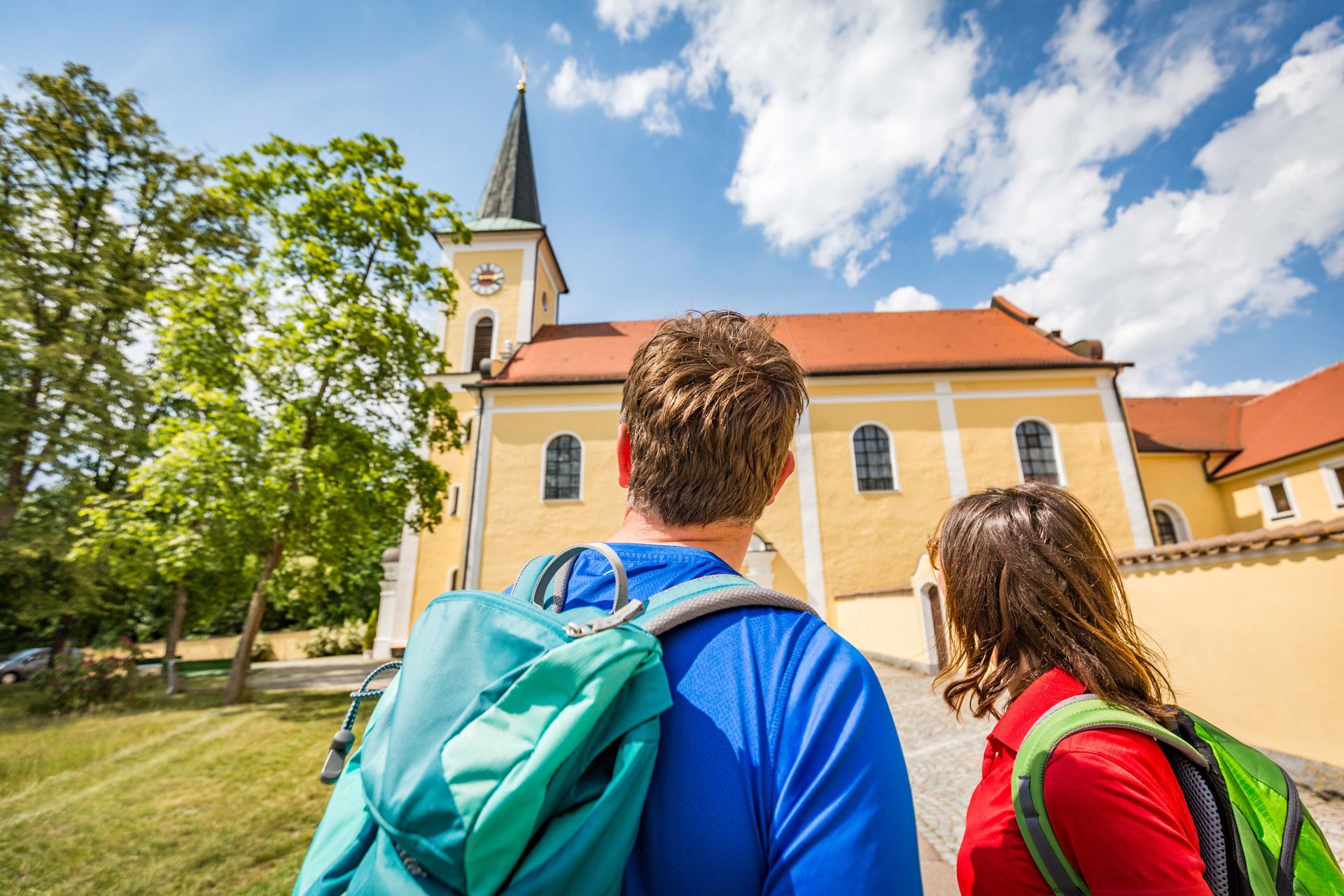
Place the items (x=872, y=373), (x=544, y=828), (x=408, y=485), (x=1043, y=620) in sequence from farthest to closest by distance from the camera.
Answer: (x=872, y=373) < (x=408, y=485) < (x=1043, y=620) < (x=544, y=828)

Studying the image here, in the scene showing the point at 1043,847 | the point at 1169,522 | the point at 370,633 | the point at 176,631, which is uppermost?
the point at 1169,522

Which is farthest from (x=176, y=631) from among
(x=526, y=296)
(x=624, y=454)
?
(x=624, y=454)

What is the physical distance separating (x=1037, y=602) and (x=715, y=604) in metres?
1.01

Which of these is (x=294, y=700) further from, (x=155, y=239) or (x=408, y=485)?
(x=155, y=239)

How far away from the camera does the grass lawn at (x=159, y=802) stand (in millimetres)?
4145

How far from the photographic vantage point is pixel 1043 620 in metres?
1.43

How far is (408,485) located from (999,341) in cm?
1751

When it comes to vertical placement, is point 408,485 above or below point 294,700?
above

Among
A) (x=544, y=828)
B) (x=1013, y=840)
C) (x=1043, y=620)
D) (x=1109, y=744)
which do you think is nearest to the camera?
(x=544, y=828)

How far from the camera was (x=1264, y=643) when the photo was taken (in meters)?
5.92

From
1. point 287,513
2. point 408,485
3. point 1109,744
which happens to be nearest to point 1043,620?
point 1109,744

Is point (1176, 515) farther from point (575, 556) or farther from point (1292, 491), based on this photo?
point (575, 556)

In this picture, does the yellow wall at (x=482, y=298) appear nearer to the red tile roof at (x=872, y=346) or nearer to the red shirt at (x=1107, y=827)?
the red tile roof at (x=872, y=346)

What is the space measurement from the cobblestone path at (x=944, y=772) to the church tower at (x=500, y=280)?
51.2ft
